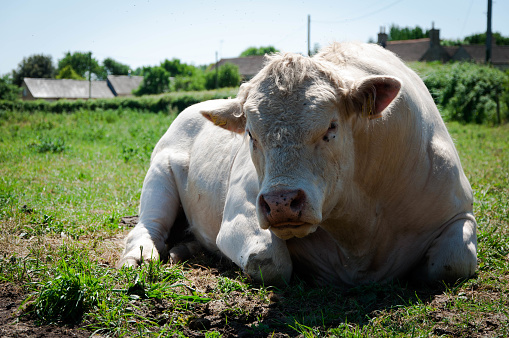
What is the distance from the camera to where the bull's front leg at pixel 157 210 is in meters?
4.83

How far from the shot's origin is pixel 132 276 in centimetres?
352

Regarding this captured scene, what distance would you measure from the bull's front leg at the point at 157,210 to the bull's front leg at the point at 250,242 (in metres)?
0.81

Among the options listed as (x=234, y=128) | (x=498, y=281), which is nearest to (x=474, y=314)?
(x=498, y=281)

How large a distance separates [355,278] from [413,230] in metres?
0.59

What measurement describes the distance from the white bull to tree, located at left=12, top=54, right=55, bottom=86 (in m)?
86.3

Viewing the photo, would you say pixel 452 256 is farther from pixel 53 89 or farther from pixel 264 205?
pixel 53 89

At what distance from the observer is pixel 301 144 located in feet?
10.4

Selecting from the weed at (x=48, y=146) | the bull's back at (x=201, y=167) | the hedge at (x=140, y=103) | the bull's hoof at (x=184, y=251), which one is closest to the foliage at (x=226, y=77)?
the hedge at (x=140, y=103)

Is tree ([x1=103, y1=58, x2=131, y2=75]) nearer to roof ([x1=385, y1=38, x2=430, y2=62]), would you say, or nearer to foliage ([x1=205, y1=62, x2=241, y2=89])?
Answer: foliage ([x1=205, y1=62, x2=241, y2=89])

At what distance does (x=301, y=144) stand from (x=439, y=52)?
61.2 metres

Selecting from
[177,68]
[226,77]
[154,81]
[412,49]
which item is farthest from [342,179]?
[177,68]

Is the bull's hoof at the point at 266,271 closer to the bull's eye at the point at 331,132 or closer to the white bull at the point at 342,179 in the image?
the white bull at the point at 342,179

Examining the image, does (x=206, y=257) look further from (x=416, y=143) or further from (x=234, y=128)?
(x=416, y=143)

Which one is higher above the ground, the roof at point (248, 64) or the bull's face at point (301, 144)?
the roof at point (248, 64)
